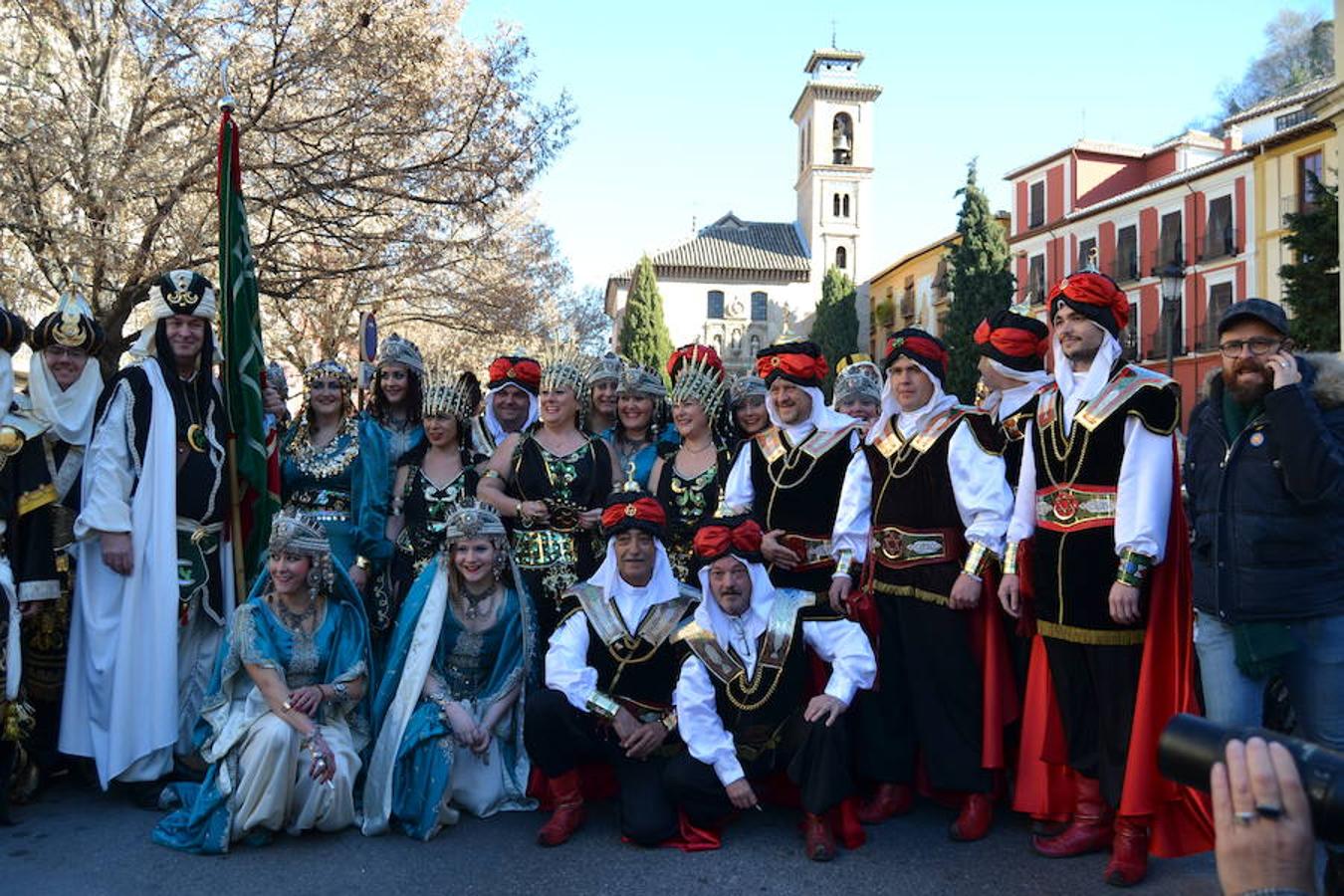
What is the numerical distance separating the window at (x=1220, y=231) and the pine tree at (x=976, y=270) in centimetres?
675

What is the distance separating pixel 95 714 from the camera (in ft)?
15.3

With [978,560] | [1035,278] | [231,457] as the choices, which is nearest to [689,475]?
[978,560]

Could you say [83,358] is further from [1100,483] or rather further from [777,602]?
[1100,483]

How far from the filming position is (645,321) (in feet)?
169

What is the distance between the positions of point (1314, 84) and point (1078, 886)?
1853 inches

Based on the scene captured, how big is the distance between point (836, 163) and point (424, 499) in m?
60.9

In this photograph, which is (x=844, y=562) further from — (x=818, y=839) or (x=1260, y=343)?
(x=1260, y=343)

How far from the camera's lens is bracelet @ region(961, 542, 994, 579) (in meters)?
4.30

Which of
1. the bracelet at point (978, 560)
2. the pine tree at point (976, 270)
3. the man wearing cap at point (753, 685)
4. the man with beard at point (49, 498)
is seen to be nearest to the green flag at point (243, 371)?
the man with beard at point (49, 498)

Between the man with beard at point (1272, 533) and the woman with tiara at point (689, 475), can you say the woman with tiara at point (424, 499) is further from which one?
the man with beard at point (1272, 533)

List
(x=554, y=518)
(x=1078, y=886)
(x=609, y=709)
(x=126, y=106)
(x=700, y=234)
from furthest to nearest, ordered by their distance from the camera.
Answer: (x=700, y=234) < (x=126, y=106) < (x=554, y=518) < (x=609, y=709) < (x=1078, y=886)

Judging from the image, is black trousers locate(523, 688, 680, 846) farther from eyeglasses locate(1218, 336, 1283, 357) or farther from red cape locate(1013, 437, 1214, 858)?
eyeglasses locate(1218, 336, 1283, 357)

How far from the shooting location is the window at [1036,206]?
132 ft

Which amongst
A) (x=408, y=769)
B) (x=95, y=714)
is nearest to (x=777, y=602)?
(x=408, y=769)
